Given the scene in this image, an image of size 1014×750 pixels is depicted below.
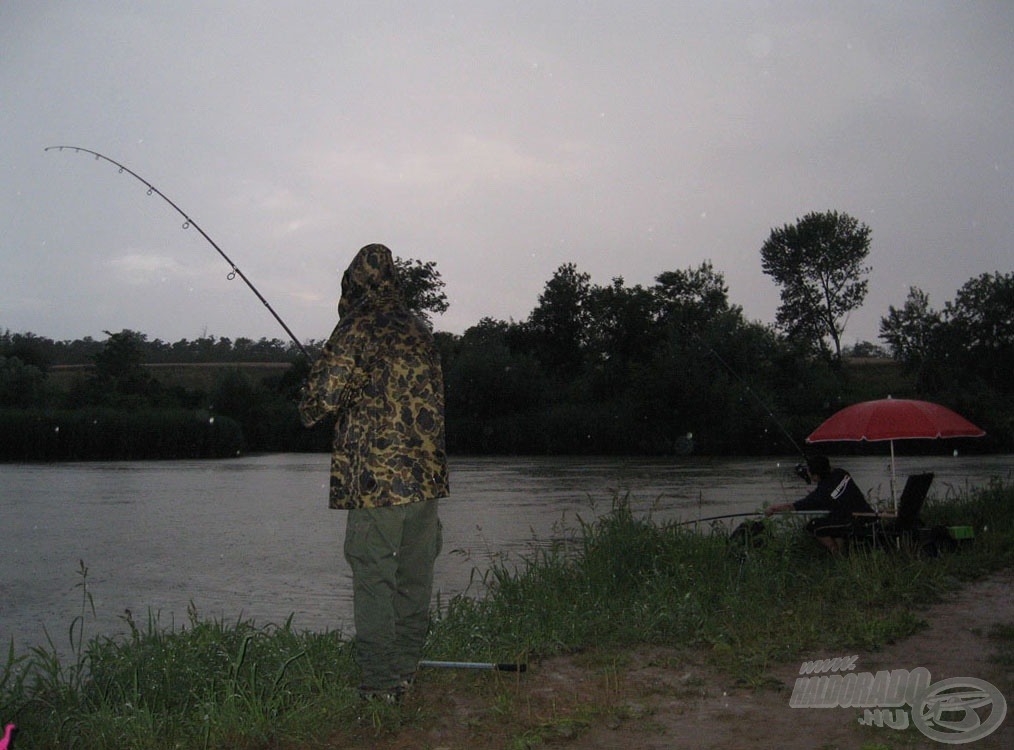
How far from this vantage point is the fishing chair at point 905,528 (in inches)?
341

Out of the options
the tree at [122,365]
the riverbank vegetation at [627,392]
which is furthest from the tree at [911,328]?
the tree at [122,365]

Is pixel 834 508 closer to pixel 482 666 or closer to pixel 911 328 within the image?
pixel 482 666

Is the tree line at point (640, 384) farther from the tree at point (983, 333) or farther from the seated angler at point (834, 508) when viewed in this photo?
the seated angler at point (834, 508)

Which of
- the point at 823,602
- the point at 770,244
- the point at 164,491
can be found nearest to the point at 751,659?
the point at 823,602

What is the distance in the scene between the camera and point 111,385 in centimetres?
5412

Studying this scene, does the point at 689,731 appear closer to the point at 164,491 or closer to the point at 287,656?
the point at 287,656

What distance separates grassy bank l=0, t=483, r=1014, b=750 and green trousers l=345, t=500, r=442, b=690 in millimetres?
217

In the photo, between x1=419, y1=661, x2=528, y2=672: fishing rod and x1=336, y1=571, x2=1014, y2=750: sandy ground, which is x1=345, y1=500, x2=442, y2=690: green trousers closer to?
x1=336, y1=571, x2=1014, y2=750: sandy ground

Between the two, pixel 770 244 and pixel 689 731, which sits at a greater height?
pixel 770 244

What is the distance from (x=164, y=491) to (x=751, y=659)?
1994cm

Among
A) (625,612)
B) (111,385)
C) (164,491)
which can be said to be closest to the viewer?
(625,612)

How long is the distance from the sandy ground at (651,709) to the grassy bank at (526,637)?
4.7 inches

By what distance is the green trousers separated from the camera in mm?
4504

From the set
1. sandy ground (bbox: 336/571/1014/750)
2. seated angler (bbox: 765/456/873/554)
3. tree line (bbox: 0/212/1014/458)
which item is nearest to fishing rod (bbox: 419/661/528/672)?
sandy ground (bbox: 336/571/1014/750)
